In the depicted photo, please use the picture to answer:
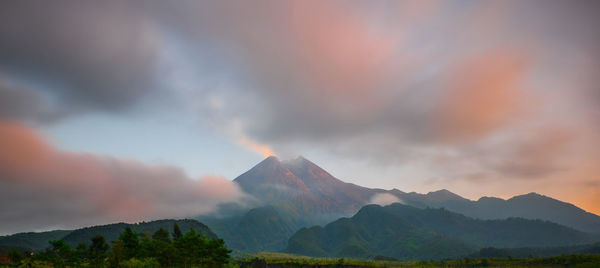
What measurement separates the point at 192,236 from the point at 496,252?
195688 mm

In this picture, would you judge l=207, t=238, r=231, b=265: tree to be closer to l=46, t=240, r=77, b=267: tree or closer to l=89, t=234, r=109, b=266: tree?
l=89, t=234, r=109, b=266: tree

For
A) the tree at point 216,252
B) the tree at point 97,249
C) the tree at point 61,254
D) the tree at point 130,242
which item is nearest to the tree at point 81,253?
the tree at point 61,254

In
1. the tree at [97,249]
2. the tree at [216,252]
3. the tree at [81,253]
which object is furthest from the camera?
the tree at [216,252]

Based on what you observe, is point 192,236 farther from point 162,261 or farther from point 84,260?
point 84,260

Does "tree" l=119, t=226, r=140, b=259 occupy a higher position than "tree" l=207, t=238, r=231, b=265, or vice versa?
"tree" l=119, t=226, r=140, b=259

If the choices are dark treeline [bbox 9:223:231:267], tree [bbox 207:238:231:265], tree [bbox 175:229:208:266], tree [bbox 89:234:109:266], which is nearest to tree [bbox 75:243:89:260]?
dark treeline [bbox 9:223:231:267]

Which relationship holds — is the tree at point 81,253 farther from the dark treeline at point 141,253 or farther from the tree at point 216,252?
the tree at point 216,252

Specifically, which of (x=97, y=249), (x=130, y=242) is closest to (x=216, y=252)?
(x=130, y=242)

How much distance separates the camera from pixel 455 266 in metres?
129

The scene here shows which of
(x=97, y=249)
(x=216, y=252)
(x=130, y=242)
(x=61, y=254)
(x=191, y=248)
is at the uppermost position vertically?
(x=130, y=242)

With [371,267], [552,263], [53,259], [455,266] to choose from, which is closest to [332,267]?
[371,267]

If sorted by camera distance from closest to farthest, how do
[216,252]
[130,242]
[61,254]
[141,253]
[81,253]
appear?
[141,253]
[61,254]
[130,242]
[81,253]
[216,252]

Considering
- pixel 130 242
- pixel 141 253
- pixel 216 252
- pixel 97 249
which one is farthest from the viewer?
pixel 216 252

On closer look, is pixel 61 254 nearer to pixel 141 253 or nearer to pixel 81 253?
pixel 81 253
